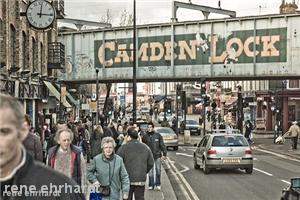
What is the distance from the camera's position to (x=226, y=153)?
20.2 metres

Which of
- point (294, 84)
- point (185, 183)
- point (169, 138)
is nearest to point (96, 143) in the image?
point (185, 183)

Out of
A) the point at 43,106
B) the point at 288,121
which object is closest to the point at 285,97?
the point at 288,121

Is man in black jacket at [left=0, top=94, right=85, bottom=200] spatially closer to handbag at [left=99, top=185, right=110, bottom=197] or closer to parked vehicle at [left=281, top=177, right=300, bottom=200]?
parked vehicle at [left=281, top=177, right=300, bottom=200]

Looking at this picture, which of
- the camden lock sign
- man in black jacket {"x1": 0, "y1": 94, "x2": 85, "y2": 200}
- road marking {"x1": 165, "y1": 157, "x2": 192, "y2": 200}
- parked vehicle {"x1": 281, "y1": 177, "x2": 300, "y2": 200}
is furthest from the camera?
the camden lock sign

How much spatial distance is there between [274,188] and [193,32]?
22732mm

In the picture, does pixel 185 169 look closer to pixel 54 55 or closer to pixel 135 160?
pixel 135 160

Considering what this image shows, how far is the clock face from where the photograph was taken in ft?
70.5

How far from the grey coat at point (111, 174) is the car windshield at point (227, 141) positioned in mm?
12307

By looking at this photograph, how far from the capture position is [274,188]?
16297mm

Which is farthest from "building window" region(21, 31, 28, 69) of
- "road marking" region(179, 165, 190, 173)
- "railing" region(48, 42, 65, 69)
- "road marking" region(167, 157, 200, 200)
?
"road marking" region(179, 165, 190, 173)

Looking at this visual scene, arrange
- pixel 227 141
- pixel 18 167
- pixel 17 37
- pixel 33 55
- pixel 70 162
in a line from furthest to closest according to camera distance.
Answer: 1. pixel 33 55
2. pixel 17 37
3. pixel 227 141
4. pixel 70 162
5. pixel 18 167

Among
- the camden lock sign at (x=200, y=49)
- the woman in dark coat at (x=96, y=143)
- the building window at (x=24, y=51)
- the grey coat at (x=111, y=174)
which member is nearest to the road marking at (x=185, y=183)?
the woman in dark coat at (x=96, y=143)

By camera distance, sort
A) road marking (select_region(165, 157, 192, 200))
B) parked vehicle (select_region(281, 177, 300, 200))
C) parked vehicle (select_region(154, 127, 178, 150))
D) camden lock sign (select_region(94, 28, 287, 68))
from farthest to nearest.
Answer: camden lock sign (select_region(94, 28, 287, 68)) → parked vehicle (select_region(154, 127, 178, 150)) → road marking (select_region(165, 157, 192, 200)) → parked vehicle (select_region(281, 177, 300, 200))

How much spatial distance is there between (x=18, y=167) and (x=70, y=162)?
209 inches
